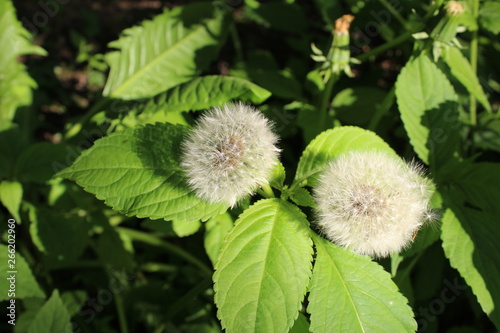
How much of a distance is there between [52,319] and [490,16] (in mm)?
3359

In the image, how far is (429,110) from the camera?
7.50 feet

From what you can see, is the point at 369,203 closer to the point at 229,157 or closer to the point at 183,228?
the point at 229,157

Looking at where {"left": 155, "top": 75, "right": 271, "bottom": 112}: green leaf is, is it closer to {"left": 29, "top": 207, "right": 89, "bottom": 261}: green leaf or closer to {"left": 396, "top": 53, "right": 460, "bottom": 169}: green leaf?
{"left": 396, "top": 53, "right": 460, "bottom": 169}: green leaf

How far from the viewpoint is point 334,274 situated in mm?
1654

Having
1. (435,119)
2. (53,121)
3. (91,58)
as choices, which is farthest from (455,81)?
(53,121)

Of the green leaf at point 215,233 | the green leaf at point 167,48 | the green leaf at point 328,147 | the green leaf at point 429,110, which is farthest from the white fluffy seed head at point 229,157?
the green leaf at point 167,48

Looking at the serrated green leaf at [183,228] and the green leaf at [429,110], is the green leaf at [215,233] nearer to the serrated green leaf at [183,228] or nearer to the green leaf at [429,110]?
the serrated green leaf at [183,228]

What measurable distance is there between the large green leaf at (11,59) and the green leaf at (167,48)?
0.65 metres

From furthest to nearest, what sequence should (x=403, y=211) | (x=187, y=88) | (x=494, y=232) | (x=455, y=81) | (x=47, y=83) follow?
(x=47, y=83), (x=455, y=81), (x=187, y=88), (x=494, y=232), (x=403, y=211)

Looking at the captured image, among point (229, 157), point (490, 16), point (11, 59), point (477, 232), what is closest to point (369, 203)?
point (229, 157)

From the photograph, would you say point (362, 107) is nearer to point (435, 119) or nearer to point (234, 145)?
point (435, 119)

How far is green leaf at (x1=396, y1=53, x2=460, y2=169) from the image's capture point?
7.38ft

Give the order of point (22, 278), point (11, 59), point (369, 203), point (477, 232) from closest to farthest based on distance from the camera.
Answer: point (369, 203), point (477, 232), point (22, 278), point (11, 59)

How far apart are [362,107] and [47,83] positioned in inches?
124
